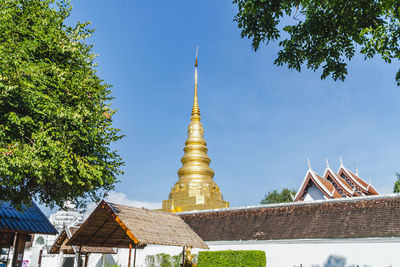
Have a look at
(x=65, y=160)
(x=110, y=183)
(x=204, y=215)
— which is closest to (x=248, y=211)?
(x=204, y=215)

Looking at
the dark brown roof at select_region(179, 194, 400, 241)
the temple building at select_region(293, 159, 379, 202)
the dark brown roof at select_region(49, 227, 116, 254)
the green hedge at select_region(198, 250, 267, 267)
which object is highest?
the temple building at select_region(293, 159, 379, 202)

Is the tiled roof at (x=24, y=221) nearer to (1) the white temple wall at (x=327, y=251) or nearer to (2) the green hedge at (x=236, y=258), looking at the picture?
(2) the green hedge at (x=236, y=258)

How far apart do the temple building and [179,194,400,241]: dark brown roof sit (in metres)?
6.33

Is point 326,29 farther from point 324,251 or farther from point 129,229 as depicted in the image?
point 324,251

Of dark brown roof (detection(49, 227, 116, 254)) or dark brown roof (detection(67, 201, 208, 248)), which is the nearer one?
dark brown roof (detection(67, 201, 208, 248))

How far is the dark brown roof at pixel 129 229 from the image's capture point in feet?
49.1

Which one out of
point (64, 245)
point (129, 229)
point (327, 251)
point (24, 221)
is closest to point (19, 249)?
point (24, 221)

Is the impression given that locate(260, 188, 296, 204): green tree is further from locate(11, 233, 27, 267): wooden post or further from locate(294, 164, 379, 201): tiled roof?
locate(11, 233, 27, 267): wooden post

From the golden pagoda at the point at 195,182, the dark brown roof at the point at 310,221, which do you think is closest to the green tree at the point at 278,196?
the golden pagoda at the point at 195,182

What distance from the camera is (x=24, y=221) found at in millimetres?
15430

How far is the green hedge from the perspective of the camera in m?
19.6

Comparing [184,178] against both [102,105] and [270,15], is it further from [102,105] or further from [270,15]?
[270,15]

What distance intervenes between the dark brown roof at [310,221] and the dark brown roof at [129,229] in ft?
19.4

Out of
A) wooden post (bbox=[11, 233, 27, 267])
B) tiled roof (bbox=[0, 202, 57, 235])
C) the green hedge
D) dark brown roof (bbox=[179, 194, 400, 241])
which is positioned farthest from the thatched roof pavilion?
dark brown roof (bbox=[179, 194, 400, 241])
